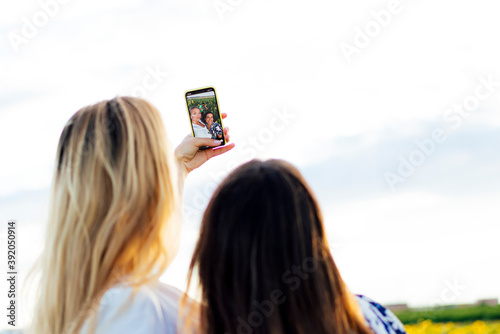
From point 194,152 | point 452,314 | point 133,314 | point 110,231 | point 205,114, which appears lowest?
point 452,314

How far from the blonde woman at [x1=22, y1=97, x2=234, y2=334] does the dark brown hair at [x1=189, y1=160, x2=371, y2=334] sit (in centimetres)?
20

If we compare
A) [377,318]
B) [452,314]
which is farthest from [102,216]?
[452,314]

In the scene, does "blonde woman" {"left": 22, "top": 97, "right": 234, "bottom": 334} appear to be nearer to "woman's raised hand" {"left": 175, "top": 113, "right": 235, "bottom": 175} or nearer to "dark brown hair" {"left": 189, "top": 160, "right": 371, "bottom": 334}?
"dark brown hair" {"left": 189, "top": 160, "right": 371, "bottom": 334}

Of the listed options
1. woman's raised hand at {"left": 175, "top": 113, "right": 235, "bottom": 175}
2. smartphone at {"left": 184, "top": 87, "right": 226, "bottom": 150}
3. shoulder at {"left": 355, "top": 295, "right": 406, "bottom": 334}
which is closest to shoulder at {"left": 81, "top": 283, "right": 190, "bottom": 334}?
shoulder at {"left": 355, "top": 295, "right": 406, "bottom": 334}

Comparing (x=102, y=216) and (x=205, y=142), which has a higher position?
(x=205, y=142)

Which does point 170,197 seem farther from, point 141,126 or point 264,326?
point 264,326

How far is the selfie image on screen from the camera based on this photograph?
3672 millimetres

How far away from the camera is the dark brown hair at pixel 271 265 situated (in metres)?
1.94

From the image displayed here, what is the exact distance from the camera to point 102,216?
2129 mm

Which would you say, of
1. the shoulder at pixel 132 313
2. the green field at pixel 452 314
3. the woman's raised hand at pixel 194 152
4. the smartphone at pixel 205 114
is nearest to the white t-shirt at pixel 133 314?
the shoulder at pixel 132 313

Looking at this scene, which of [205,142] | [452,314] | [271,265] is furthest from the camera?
[452,314]

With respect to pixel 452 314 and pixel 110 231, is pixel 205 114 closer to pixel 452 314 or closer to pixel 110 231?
pixel 110 231

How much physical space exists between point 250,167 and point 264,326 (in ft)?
1.75

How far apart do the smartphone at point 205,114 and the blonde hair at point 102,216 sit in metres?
1.42
